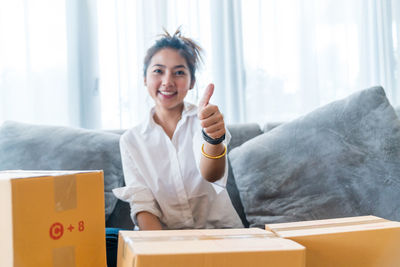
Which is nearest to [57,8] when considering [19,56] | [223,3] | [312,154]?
[19,56]

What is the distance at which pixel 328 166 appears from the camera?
1.38 meters

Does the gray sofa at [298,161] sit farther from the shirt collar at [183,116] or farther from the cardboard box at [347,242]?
the cardboard box at [347,242]

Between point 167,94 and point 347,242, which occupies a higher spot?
point 167,94

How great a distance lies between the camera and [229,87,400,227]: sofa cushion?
1.34m

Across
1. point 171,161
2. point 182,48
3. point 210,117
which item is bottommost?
point 171,161

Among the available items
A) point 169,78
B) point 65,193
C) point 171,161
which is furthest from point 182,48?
point 65,193

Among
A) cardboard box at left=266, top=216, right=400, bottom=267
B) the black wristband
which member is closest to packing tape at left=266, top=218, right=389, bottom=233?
cardboard box at left=266, top=216, right=400, bottom=267

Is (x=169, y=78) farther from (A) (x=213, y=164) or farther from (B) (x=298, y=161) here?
(B) (x=298, y=161)

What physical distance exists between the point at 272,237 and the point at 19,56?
169 centimetres

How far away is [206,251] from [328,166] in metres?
0.92

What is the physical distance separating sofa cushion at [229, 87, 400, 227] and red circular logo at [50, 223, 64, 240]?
88cm

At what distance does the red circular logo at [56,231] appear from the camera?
66 cm

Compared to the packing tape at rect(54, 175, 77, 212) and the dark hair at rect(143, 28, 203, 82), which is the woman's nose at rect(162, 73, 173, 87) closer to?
the dark hair at rect(143, 28, 203, 82)

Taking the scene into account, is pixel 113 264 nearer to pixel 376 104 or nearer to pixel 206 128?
pixel 206 128
